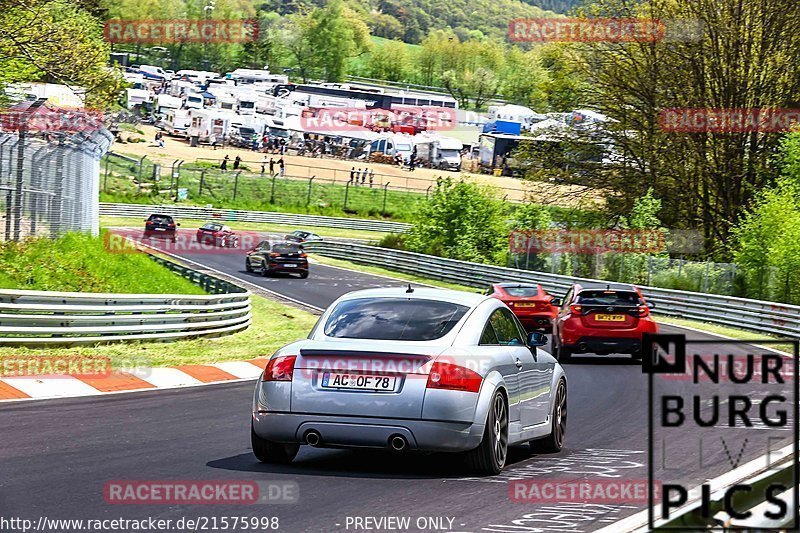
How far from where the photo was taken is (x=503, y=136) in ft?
378

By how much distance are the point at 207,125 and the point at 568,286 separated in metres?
69.6

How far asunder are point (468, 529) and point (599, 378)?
12.7m

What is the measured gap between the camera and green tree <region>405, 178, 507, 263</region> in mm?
54250

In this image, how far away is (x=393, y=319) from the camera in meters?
9.70

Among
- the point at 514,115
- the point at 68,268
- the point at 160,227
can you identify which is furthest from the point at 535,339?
the point at 514,115

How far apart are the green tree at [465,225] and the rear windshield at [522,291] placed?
2478 centimetres

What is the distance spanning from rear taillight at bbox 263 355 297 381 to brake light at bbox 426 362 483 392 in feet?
3.51

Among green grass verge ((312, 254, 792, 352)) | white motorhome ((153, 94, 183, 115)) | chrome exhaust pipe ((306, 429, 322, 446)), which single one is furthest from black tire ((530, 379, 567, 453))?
white motorhome ((153, 94, 183, 115))

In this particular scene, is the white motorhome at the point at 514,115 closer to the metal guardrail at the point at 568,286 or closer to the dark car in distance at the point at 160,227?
the metal guardrail at the point at 568,286

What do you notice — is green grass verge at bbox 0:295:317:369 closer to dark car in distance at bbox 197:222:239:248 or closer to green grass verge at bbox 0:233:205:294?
green grass verge at bbox 0:233:205:294

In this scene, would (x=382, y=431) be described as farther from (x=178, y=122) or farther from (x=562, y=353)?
(x=178, y=122)

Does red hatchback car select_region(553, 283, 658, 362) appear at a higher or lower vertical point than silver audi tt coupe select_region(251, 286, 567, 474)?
lower

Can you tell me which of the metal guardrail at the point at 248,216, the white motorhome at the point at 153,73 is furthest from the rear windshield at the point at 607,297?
the white motorhome at the point at 153,73

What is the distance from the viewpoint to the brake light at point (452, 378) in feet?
29.7
